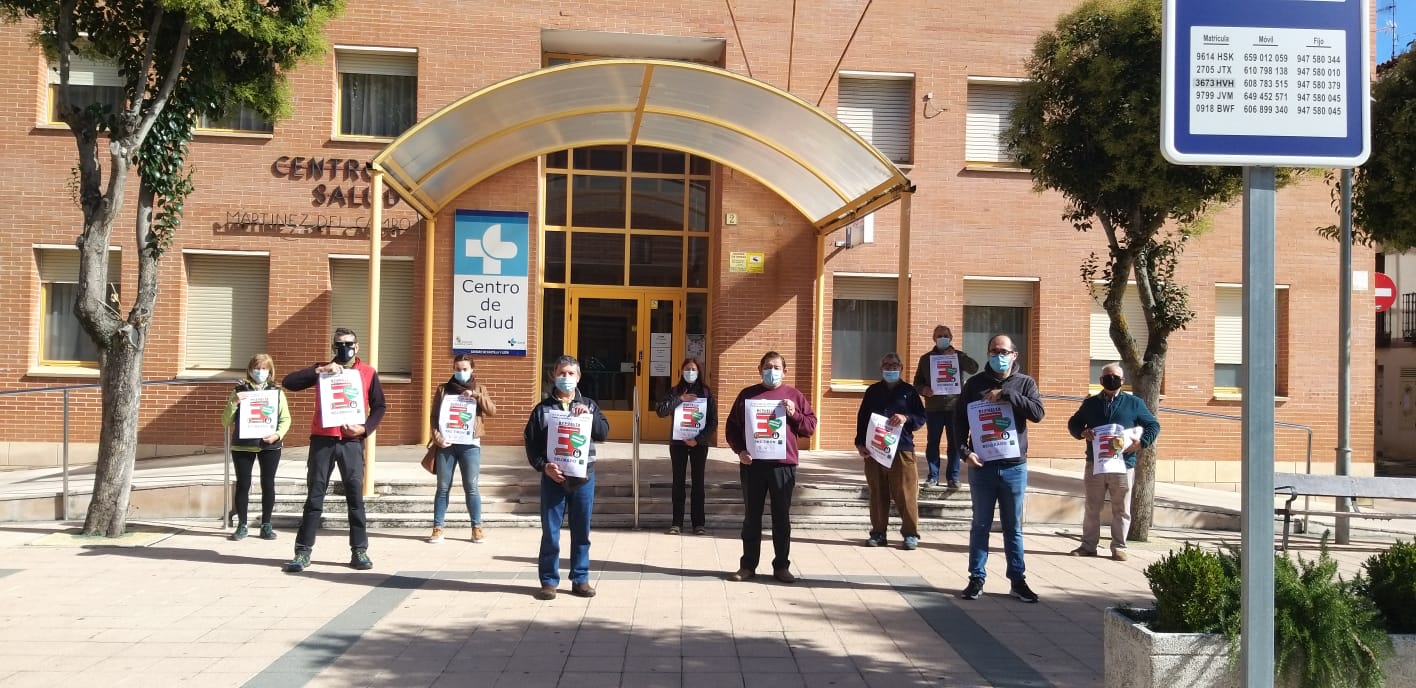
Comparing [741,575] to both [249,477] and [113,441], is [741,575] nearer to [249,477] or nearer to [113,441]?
[249,477]

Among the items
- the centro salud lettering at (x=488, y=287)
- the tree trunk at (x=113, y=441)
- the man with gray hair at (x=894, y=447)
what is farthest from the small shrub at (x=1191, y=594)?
the centro salud lettering at (x=488, y=287)

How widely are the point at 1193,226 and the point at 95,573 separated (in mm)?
10961

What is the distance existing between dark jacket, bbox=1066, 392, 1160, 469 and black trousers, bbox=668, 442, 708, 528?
3.55 meters

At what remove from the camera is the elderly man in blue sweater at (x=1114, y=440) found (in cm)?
960

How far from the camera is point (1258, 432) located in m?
3.12

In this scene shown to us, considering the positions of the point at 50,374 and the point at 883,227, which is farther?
the point at 883,227

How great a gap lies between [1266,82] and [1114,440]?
22.1 ft

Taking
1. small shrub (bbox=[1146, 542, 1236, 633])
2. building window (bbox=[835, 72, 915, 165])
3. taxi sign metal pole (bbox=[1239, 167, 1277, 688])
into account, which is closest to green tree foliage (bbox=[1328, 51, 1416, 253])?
building window (bbox=[835, 72, 915, 165])

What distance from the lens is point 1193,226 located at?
1134 cm

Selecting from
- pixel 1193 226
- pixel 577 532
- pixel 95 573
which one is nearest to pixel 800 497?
pixel 577 532

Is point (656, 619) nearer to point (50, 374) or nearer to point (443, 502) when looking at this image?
point (443, 502)

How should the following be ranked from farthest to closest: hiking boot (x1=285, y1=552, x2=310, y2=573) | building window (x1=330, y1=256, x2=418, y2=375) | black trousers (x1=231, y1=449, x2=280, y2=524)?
building window (x1=330, y1=256, x2=418, y2=375)
black trousers (x1=231, y1=449, x2=280, y2=524)
hiking boot (x1=285, y1=552, x2=310, y2=573)

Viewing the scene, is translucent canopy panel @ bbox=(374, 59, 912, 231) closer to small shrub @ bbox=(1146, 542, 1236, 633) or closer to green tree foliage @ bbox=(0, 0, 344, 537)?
green tree foliage @ bbox=(0, 0, 344, 537)

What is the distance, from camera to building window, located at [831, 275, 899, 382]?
52.4 ft
